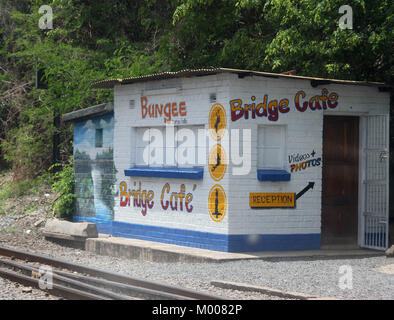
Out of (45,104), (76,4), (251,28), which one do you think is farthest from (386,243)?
(76,4)

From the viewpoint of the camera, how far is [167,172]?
43.5 ft

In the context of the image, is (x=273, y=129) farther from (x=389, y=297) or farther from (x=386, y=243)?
(x=389, y=297)

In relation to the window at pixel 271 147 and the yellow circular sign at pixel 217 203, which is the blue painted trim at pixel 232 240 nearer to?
the yellow circular sign at pixel 217 203

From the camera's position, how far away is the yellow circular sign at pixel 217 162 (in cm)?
1209

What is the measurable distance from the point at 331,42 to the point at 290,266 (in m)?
5.34

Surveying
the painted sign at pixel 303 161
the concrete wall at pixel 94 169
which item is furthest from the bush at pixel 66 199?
the painted sign at pixel 303 161

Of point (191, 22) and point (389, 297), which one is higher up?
point (191, 22)

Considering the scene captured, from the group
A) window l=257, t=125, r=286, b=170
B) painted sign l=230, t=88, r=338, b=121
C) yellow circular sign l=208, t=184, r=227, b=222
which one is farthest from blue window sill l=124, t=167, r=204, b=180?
painted sign l=230, t=88, r=338, b=121

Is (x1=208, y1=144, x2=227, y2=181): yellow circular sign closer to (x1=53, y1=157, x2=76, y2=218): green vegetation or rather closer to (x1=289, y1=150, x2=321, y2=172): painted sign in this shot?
(x1=289, y1=150, x2=321, y2=172): painted sign

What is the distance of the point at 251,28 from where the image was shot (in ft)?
57.5

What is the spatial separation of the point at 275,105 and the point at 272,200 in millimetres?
1856

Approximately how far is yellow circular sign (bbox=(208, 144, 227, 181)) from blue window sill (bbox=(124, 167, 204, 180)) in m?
0.28

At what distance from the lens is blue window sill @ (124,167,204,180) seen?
1257 cm

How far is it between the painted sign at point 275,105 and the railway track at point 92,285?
4.05 m
